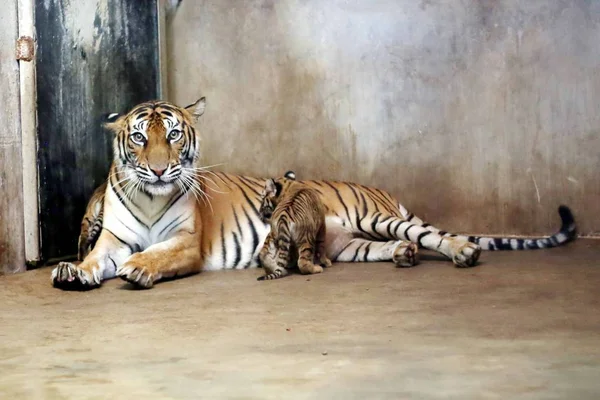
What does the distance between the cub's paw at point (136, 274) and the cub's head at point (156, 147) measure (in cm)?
56

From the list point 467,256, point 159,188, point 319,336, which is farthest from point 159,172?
point 319,336

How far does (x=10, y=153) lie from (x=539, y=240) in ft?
10.3

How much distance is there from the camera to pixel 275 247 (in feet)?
15.8

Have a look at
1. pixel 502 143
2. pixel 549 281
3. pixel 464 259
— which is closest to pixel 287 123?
pixel 502 143

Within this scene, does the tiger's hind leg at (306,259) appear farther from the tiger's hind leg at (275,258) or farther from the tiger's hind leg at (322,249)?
the tiger's hind leg at (322,249)

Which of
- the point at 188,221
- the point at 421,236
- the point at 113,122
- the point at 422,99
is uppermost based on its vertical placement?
the point at 422,99

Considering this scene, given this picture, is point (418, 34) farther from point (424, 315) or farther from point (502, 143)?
point (424, 315)

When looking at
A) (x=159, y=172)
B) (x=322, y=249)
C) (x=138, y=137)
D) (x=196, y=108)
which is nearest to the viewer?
(x=159, y=172)

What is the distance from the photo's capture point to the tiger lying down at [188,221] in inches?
190

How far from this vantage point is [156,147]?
16.1 ft

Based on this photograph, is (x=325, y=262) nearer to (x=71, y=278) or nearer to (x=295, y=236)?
(x=295, y=236)

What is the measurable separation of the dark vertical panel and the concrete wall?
1.69 ft

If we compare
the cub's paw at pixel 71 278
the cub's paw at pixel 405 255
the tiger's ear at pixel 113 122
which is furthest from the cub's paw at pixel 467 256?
the tiger's ear at pixel 113 122

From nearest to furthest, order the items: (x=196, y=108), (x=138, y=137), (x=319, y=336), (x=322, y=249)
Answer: (x=319, y=336) → (x=138, y=137) → (x=322, y=249) → (x=196, y=108)
